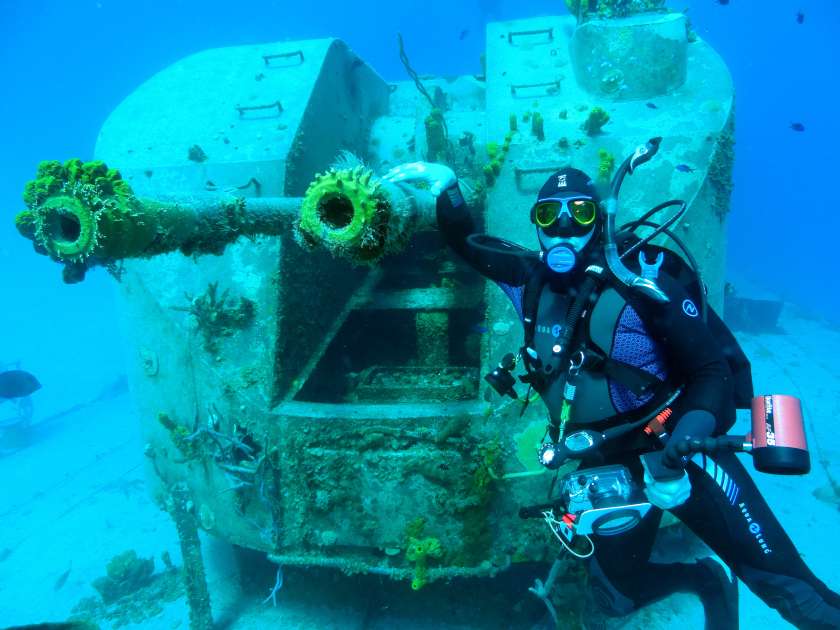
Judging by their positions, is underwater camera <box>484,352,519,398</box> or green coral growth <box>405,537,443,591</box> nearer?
underwater camera <box>484,352,519,398</box>

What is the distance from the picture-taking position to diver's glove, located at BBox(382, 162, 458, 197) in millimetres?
2875

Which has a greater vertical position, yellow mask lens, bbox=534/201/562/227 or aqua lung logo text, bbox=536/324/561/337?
yellow mask lens, bbox=534/201/562/227

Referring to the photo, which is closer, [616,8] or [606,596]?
[606,596]

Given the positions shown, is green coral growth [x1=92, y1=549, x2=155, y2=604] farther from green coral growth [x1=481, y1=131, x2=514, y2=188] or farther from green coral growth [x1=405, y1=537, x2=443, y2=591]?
green coral growth [x1=481, y1=131, x2=514, y2=188]

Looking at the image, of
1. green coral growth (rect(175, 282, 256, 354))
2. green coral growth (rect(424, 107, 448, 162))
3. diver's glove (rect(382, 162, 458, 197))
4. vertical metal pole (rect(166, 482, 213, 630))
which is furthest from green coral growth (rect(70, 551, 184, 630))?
green coral growth (rect(424, 107, 448, 162))

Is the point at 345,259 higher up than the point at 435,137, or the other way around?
the point at 435,137

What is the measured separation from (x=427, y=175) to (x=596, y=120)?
2224 millimetres

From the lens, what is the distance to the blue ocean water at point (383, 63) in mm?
62281

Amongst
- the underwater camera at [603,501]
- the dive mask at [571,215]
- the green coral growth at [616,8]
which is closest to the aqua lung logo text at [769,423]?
the underwater camera at [603,501]

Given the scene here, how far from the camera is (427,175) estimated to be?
10.1 ft

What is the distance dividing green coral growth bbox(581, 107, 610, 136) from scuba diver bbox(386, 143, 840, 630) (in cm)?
192

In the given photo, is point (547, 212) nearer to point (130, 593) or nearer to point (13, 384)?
point (130, 593)

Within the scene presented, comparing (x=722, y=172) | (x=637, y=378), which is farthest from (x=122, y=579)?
(x=722, y=172)

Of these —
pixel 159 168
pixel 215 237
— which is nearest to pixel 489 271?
pixel 215 237
